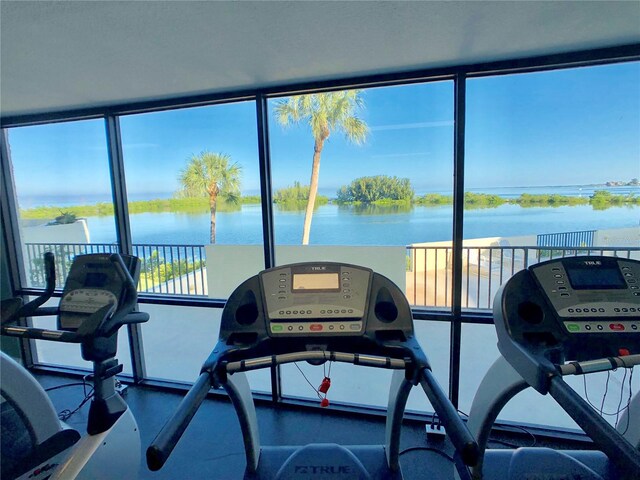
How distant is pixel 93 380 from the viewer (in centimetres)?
Result: 157

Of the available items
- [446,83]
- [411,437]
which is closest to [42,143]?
[446,83]

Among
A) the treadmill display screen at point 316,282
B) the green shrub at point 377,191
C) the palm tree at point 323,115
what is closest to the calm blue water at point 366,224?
the green shrub at point 377,191

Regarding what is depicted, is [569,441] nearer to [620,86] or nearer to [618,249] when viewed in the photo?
[618,249]

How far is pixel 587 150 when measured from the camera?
1940 mm

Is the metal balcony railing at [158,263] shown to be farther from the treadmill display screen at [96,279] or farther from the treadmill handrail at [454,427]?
the treadmill handrail at [454,427]

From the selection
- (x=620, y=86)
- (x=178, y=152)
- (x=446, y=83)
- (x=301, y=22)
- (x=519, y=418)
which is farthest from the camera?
(x=178, y=152)

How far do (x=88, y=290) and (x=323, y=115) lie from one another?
6.17 feet

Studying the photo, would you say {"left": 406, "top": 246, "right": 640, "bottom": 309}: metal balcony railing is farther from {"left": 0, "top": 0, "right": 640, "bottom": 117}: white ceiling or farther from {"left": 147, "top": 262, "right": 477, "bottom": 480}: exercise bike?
{"left": 0, "top": 0, "right": 640, "bottom": 117}: white ceiling

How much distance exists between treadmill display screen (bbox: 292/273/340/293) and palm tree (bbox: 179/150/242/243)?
1.33 metres

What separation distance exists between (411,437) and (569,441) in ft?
3.24

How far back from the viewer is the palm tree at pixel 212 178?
2.46 metres

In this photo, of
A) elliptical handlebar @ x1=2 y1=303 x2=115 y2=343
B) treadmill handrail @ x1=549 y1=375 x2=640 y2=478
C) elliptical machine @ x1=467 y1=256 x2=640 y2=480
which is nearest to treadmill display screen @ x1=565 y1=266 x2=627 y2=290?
elliptical machine @ x1=467 y1=256 x2=640 y2=480

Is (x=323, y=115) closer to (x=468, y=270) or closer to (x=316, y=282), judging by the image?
(x=316, y=282)

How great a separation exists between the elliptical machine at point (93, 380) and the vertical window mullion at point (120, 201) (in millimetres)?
861
